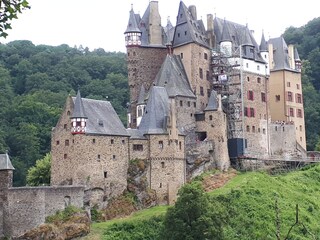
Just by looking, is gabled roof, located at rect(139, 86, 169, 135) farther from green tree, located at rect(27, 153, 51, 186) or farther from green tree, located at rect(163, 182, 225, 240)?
green tree, located at rect(163, 182, 225, 240)

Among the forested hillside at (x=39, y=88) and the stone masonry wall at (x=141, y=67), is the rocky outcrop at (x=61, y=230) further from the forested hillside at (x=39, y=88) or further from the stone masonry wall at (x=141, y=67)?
the forested hillside at (x=39, y=88)

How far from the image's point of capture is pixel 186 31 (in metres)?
62.4

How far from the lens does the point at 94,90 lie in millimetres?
106438

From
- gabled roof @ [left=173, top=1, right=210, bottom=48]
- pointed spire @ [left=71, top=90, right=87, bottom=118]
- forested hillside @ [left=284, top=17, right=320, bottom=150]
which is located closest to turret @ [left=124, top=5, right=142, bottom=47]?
gabled roof @ [left=173, top=1, right=210, bottom=48]

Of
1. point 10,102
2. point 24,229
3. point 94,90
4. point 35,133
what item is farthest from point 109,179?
point 94,90

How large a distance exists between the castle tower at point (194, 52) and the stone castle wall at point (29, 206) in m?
18.2

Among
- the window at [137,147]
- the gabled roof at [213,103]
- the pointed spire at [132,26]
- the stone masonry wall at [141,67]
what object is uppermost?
the pointed spire at [132,26]

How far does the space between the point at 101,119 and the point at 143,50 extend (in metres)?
12.7

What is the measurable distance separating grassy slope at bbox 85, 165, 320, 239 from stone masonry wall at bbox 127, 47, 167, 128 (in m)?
13.0

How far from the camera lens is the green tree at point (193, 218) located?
42.7 metres

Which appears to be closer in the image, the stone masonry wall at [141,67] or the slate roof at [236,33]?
the stone masonry wall at [141,67]

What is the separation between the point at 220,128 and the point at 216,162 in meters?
3.14

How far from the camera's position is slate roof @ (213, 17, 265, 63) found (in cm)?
6584

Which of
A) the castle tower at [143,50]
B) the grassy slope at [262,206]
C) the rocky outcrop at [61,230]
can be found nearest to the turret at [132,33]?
the castle tower at [143,50]
